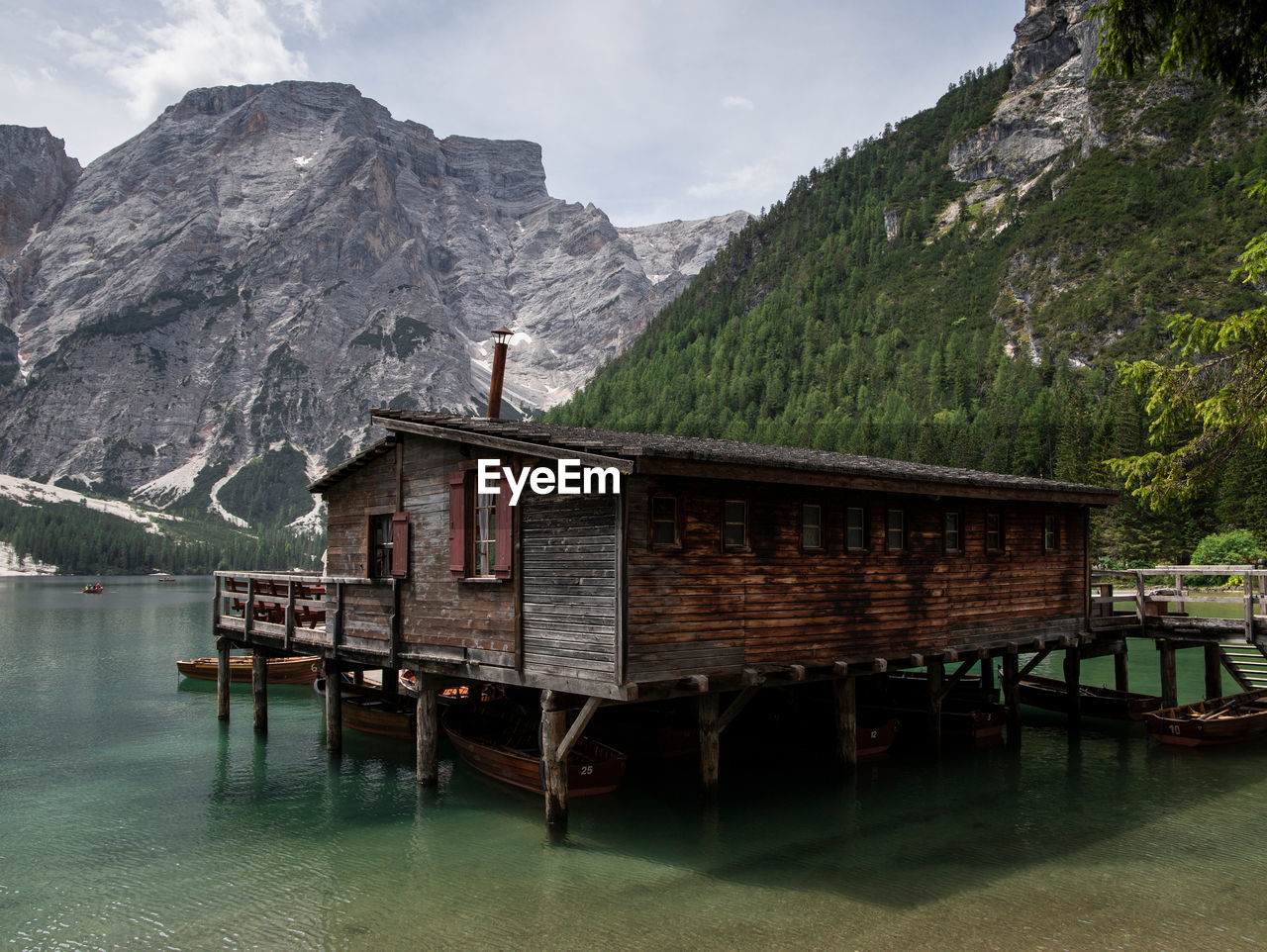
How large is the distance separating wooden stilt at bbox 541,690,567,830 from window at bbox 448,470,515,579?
113 inches

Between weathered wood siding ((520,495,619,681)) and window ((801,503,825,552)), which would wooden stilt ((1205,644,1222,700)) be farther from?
weathered wood siding ((520,495,619,681))

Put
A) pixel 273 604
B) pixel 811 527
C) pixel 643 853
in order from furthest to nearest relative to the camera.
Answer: pixel 273 604, pixel 811 527, pixel 643 853

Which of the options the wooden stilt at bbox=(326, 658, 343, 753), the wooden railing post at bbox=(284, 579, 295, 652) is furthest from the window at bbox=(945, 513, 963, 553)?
the wooden railing post at bbox=(284, 579, 295, 652)

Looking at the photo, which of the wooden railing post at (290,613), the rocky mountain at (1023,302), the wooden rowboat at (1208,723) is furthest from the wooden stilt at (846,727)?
the rocky mountain at (1023,302)

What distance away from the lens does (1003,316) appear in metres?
157

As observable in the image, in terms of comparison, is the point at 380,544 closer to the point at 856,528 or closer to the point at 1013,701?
the point at 856,528

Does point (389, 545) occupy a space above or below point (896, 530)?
below

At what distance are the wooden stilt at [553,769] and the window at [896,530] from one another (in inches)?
349

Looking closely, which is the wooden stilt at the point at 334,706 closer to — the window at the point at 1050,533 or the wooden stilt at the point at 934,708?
the wooden stilt at the point at 934,708

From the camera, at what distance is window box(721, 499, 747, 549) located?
17578mm

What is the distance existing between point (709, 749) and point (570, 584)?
202 inches

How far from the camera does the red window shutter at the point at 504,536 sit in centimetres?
1762

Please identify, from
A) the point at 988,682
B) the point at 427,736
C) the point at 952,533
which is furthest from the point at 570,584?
the point at 988,682

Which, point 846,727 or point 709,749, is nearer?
point 709,749
